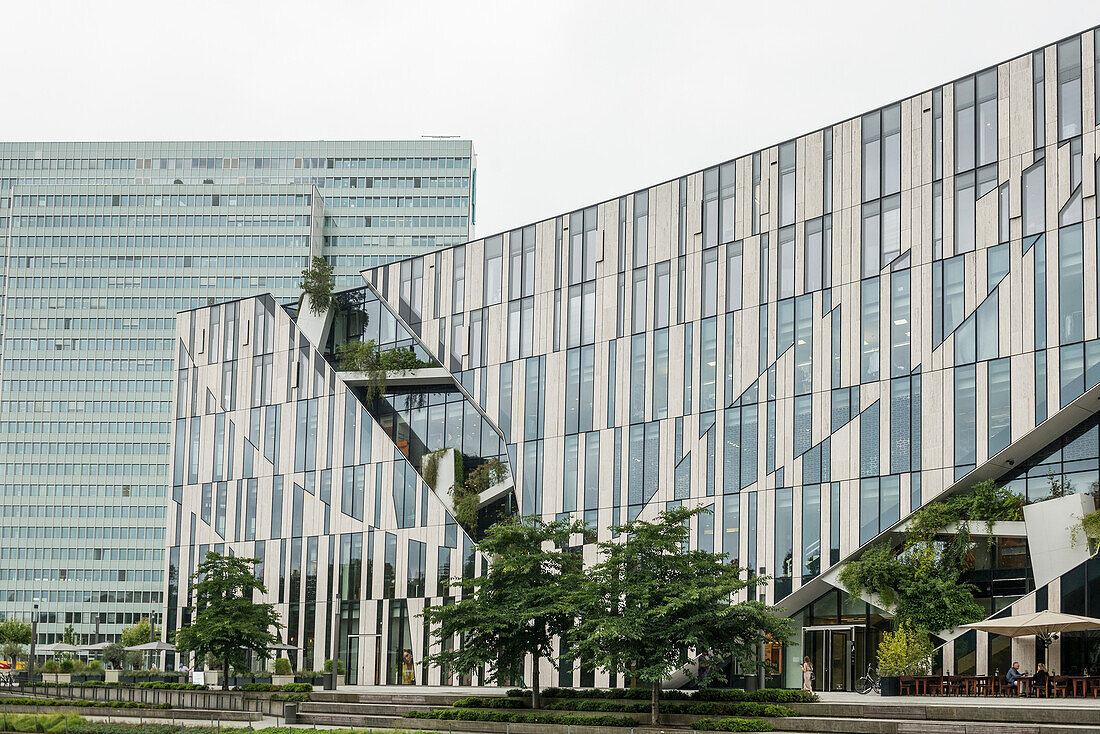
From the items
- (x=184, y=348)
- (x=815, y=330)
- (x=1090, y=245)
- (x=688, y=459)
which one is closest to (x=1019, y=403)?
(x=1090, y=245)

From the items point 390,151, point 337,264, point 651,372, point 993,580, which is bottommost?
point 993,580

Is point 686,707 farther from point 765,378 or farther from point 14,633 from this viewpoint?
point 14,633

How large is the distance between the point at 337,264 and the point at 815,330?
271ft

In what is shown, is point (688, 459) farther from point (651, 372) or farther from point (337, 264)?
point (337, 264)

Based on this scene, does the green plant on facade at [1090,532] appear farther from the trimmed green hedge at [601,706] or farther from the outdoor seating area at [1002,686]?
the trimmed green hedge at [601,706]

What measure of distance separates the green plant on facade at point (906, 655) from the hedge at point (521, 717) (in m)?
9.28

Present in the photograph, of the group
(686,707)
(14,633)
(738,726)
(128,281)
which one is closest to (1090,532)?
(686,707)

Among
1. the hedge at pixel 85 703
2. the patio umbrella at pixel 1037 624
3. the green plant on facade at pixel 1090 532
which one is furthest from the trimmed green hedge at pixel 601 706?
the hedge at pixel 85 703

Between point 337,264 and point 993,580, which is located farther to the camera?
point 337,264

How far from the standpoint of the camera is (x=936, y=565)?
1576 inches

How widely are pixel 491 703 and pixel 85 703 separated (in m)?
17.6

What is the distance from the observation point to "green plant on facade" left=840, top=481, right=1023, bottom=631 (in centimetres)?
3922

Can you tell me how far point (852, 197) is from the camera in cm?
4384

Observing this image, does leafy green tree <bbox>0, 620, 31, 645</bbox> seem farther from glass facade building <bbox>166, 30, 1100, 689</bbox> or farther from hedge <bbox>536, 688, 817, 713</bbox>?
hedge <bbox>536, 688, 817, 713</bbox>
